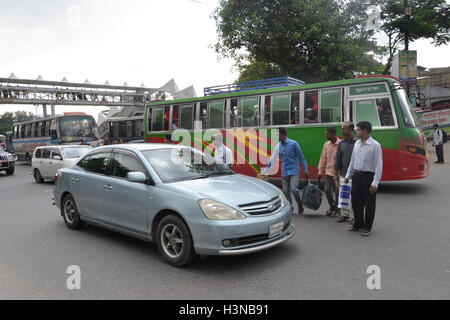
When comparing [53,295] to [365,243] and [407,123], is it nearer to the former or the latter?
[365,243]

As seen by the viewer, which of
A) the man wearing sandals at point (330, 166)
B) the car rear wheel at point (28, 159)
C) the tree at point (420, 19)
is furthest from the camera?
the car rear wheel at point (28, 159)

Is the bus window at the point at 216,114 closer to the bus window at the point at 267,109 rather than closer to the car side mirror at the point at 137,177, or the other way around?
the bus window at the point at 267,109

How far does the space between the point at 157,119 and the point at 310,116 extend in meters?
6.68

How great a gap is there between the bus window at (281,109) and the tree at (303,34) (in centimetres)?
887

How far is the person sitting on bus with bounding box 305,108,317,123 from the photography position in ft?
34.8

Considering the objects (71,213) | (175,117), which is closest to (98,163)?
(71,213)

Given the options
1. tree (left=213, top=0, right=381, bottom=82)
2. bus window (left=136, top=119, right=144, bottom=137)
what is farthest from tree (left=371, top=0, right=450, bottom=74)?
bus window (left=136, top=119, right=144, bottom=137)

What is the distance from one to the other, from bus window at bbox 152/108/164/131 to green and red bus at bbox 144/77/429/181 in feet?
0.64

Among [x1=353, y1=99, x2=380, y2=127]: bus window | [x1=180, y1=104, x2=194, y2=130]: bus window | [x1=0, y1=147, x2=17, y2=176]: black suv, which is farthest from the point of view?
[x1=0, y1=147, x2=17, y2=176]: black suv

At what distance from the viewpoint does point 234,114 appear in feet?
40.6

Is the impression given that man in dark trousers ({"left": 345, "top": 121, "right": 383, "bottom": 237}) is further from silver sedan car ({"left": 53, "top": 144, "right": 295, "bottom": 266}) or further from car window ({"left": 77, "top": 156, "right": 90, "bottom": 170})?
car window ({"left": 77, "top": 156, "right": 90, "bottom": 170})

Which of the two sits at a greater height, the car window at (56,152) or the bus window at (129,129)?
the bus window at (129,129)

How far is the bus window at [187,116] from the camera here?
1358 cm

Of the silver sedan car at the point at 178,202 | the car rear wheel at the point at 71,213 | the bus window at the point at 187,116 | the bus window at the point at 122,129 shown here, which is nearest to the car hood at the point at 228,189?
the silver sedan car at the point at 178,202
